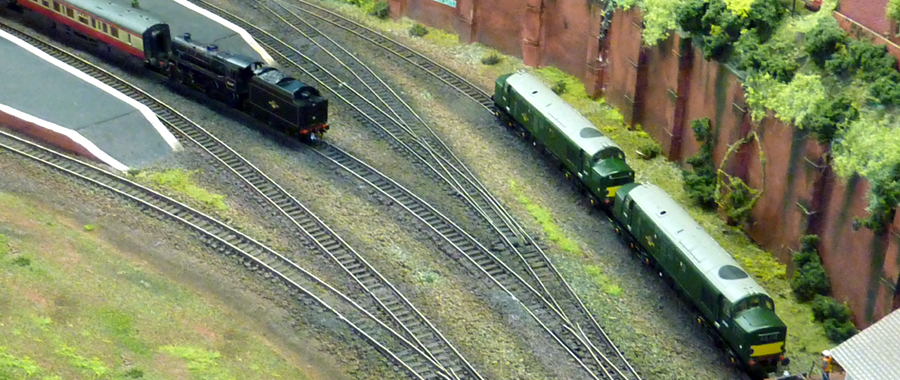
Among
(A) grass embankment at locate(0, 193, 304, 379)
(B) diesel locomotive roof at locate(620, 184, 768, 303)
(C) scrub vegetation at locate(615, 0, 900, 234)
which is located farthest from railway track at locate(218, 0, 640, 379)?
(A) grass embankment at locate(0, 193, 304, 379)

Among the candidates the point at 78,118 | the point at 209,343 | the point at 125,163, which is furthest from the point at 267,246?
the point at 78,118

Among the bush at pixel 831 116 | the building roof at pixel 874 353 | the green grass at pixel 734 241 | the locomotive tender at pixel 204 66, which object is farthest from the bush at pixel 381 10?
the building roof at pixel 874 353

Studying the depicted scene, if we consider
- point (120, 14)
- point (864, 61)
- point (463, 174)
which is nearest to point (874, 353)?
point (864, 61)

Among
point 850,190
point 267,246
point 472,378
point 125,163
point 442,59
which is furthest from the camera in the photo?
point 442,59

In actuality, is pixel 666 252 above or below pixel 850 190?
below

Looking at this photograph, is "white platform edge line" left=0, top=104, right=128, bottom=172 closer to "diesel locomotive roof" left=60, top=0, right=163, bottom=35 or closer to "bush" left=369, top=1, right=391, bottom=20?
"diesel locomotive roof" left=60, top=0, right=163, bottom=35

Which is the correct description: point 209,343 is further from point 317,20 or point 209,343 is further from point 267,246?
point 317,20
